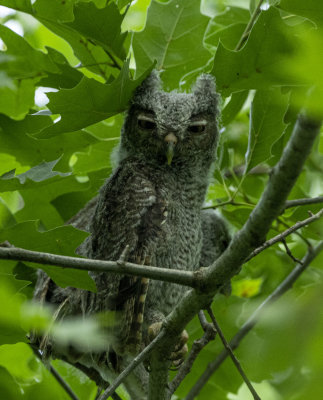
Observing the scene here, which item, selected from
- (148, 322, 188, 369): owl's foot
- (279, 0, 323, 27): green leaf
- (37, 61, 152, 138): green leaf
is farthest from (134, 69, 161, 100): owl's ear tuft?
(148, 322, 188, 369): owl's foot

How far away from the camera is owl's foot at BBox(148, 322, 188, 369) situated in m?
2.81

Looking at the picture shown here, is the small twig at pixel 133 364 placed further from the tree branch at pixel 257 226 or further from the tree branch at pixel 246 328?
the tree branch at pixel 246 328

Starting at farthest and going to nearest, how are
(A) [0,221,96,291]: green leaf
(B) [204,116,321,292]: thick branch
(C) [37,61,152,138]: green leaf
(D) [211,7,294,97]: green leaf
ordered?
(C) [37,61,152,138]: green leaf → (D) [211,7,294,97]: green leaf → (A) [0,221,96,291]: green leaf → (B) [204,116,321,292]: thick branch

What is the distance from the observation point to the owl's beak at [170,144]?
3.36m

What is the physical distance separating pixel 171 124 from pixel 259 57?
1163 millimetres

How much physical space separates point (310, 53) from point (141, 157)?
2907mm

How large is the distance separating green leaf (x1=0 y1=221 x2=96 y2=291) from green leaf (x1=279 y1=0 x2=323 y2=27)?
121 cm

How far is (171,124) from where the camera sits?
349cm

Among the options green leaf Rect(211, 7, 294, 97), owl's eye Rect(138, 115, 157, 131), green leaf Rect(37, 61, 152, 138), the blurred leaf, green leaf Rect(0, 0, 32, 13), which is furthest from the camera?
the blurred leaf

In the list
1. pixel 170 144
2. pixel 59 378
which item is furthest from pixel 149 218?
pixel 59 378

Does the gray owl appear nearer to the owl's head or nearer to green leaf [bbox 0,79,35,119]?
the owl's head

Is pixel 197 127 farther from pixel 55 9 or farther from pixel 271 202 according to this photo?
pixel 271 202

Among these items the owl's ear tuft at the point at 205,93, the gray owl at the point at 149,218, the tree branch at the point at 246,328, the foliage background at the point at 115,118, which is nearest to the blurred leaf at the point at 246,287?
the foliage background at the point at 115,118

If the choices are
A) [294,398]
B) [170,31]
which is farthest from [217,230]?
[294,398]
